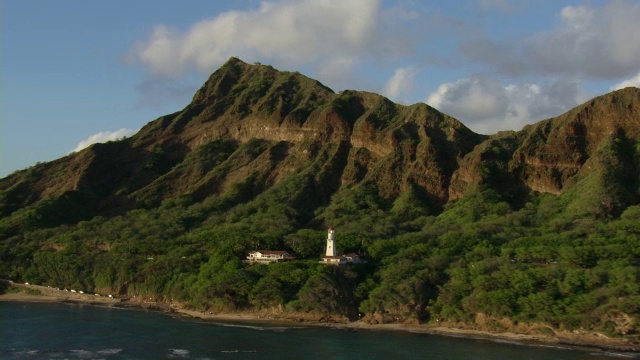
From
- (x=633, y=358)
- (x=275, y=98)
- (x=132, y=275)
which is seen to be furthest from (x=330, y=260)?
(x=275, y=98)

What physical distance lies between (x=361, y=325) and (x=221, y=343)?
18348mm

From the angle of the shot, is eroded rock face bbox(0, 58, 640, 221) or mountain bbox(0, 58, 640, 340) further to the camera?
eroded rock face bbox(0, 58, 640, 221)

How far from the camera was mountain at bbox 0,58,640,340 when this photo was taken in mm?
94625

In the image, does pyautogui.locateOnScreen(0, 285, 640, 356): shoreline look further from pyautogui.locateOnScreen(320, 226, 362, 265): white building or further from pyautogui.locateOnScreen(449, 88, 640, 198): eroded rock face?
pyautogui.locateOnScreen(449, 88, 640, 198): eroded rock face

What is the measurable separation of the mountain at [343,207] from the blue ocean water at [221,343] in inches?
238

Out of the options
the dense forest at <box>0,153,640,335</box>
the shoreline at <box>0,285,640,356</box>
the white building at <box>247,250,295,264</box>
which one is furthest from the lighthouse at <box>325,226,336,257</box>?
the shoreline at <box>0,285,640,356</box>

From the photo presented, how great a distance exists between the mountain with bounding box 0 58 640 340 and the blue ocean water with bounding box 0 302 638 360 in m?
6.05

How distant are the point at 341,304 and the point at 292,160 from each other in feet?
217

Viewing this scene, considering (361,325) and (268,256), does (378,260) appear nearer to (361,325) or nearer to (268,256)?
(361,325)

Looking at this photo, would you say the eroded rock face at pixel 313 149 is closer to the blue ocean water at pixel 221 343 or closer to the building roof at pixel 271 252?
the building roof at pixel 271 252

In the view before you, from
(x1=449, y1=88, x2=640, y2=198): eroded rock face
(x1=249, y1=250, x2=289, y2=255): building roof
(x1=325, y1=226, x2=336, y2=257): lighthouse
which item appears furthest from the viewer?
(x1=449, y1=88, x2=640, y2=198): eroded rock face

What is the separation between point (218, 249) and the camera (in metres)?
113

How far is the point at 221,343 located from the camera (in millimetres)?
84062

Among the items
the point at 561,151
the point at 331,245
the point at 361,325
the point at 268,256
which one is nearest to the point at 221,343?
the point at 361,325
